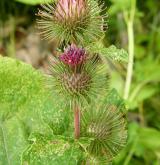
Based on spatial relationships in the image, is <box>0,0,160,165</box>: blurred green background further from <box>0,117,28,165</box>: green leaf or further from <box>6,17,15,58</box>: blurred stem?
<box>0,117,28,165</box>: green leaf

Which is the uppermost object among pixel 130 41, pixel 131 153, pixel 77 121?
pixel 130 41

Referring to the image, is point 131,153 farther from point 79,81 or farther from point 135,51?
point 79,81

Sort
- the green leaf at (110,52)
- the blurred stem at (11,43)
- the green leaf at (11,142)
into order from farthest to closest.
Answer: the blurred stem at (11,43)
the green leaf at (11,142)
the green leaf at (110,52)

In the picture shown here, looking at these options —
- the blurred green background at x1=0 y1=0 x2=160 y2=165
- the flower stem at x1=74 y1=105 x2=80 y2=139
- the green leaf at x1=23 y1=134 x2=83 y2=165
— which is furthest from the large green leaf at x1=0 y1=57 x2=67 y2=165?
the green leaf at x1=23 y1=134 x2=83 y2=165

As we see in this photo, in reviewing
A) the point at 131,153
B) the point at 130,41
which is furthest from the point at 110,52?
the point at 130,41

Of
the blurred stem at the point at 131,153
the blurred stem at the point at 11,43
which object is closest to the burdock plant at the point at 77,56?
the blurred stem at the point at 131,153

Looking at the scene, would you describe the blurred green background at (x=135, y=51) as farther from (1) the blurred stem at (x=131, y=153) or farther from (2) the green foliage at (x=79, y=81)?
(2) the green foliage at (x=79, y=81)

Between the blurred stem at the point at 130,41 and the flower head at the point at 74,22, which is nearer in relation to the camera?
the flower head at the point at 74,22
